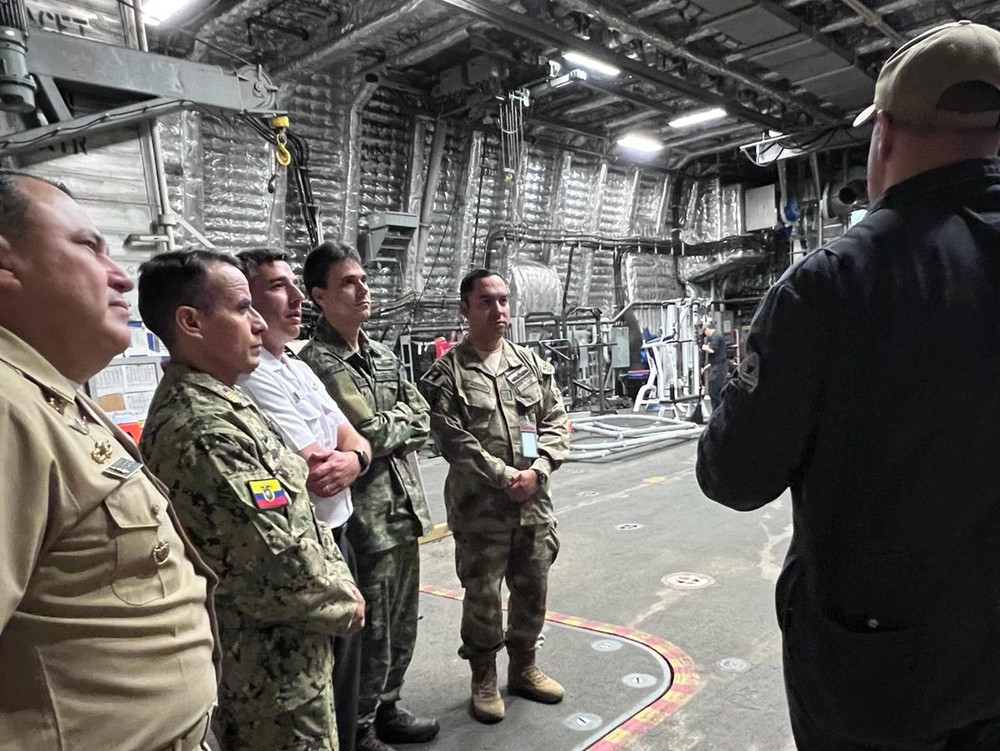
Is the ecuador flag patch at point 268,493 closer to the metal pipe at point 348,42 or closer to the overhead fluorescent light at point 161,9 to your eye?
the metal pipe at point 348,42

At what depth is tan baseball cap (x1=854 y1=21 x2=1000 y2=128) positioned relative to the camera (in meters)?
1.03

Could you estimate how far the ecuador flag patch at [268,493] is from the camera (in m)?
1.41

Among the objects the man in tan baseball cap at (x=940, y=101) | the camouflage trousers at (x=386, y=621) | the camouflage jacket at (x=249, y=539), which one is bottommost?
the camouflage trousers at (x=386, y=621)

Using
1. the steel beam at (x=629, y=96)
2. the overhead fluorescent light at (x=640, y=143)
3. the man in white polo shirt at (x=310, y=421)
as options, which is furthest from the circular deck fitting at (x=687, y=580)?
the overhead fluorescent light at (x=640, y=143)

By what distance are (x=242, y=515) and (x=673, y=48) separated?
7.44m

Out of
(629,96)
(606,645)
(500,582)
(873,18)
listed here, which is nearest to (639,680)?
(606,645)

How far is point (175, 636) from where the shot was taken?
Result: 1022mm

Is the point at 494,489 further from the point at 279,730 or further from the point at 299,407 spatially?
the point at 279,730

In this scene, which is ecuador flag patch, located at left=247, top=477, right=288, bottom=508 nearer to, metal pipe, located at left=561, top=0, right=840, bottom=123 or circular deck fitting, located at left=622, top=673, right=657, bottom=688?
circular deck fitting, located at left=622, top=673, right=657, bottom=688

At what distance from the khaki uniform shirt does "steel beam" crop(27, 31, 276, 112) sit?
3.35 m

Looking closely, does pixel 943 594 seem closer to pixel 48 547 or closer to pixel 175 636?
pixel 175 636

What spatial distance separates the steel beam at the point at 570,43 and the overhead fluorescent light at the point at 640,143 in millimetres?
2079

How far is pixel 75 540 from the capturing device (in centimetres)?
Answer: 89

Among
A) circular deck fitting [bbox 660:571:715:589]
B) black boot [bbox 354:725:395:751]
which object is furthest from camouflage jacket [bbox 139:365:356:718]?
circular deck fitting [bbox 660:571:715:589]
